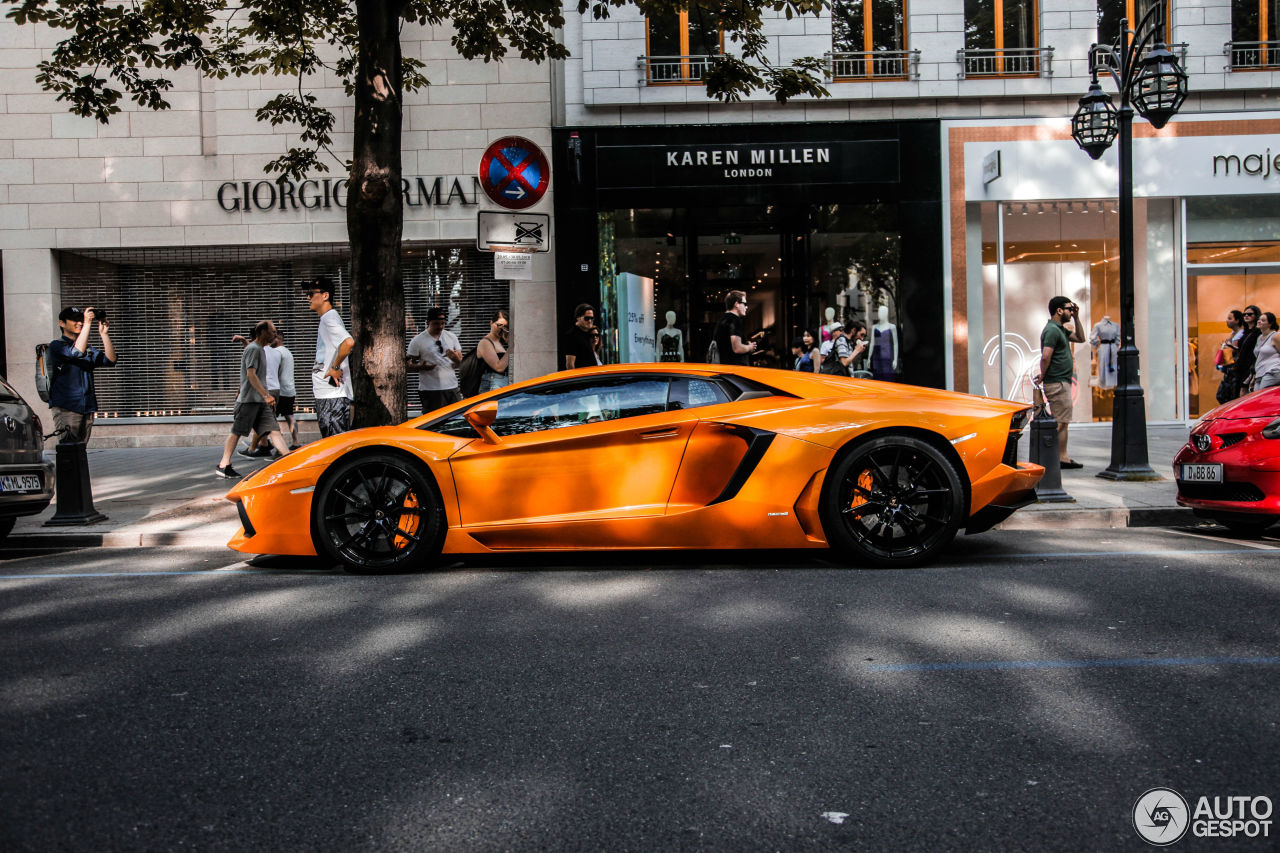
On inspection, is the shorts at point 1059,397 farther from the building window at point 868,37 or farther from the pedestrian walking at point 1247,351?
the building window at point 868,37

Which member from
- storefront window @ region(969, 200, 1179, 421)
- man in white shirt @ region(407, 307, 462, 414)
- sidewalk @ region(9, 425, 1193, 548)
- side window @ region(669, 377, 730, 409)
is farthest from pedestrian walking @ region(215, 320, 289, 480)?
storefront window @ region(969, 200, 1179, 421)

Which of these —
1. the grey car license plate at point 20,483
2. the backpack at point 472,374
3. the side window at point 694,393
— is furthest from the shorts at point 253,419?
the side window at point 694,393

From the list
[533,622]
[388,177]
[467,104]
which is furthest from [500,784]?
[467,104]

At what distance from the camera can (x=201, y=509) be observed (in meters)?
8.92

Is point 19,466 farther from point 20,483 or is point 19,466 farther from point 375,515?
point 375,515

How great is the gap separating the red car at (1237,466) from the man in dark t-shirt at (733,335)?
12.8 feet

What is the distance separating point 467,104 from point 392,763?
1416cm

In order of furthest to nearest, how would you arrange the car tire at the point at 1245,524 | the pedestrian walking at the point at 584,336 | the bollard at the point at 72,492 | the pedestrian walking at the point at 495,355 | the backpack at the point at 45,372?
the pedestrian walking at the point at 495,355, the pedestrian walking at the point at 584,336, the backpack at the point at 45,372, the bollard at the point at 72,492, the car tire at the point at 1245,524

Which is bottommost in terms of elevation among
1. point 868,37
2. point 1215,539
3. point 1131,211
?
point 1215,539

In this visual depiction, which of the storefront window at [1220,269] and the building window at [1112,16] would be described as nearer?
the building window at [1112,16]

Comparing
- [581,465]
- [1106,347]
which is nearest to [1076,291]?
[1106,347]

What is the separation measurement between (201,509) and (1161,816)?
8.19 m

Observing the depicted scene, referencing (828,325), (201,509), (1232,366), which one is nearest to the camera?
(201,509)

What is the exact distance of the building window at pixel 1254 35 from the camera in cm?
1535
